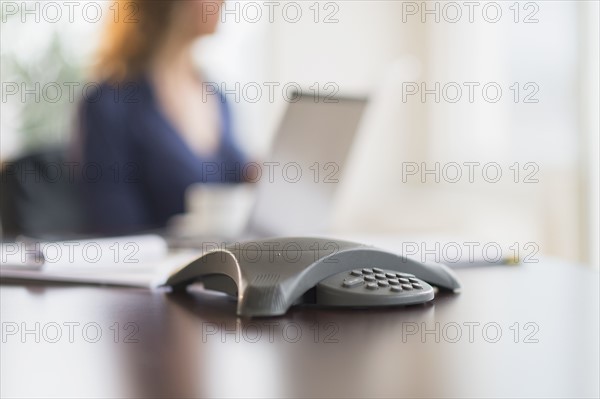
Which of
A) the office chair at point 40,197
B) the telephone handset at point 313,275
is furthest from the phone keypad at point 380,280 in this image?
the office chair at point 40,197

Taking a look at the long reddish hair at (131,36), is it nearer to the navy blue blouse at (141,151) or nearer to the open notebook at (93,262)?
the navy blue blouse at (141,151)

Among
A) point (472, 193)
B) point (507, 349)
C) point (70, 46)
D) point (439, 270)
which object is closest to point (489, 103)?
point (472, 193)

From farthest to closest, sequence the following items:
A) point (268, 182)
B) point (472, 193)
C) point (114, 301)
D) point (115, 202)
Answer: point (472, 193) → point (115, 202) → point (268, 182) → point (114, 301)

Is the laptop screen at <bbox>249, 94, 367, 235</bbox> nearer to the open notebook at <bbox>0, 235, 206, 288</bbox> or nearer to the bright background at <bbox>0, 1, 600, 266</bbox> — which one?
the open notebook at <bbox>0, 235, 206, 288</bbox>

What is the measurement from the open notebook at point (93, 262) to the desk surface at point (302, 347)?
77 mm

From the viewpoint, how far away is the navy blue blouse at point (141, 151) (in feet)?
8.97

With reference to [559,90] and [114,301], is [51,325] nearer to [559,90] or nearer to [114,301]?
[114,301]

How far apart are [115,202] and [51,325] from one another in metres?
1.91

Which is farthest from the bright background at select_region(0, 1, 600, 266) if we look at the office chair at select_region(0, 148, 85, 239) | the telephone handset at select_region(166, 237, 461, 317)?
the telephone handset at select_region(166, 237, 461, 317)

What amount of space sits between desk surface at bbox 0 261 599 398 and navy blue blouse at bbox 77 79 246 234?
198 cm

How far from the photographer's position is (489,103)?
323cm

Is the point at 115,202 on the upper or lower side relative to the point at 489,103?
lower

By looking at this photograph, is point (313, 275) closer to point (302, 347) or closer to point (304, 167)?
point (302, 347)

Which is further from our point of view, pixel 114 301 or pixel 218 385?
pixel 114 301
